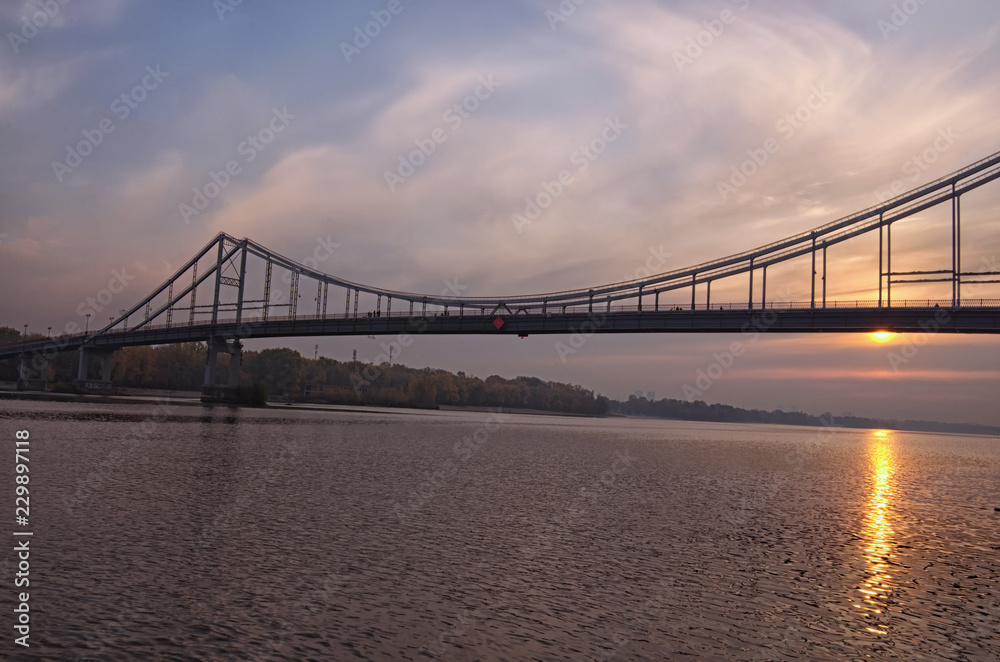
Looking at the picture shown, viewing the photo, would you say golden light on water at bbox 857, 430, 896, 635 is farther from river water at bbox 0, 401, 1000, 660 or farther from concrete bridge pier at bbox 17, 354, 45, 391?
concrete bridge pier at bbox 17, 354, 45, 391

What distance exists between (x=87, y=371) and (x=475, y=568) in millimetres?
123880

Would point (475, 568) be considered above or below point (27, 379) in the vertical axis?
below

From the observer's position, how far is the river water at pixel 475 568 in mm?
10250

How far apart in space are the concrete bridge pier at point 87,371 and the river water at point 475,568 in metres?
97.9

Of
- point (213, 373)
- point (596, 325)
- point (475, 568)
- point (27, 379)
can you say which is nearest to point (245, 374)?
point (27, 379)

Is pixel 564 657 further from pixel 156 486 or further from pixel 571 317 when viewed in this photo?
pixel 571 317

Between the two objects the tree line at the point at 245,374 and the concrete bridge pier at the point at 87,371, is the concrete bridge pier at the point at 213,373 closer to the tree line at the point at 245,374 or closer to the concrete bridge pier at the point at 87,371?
the concrete bridge pier at the point at 87,371

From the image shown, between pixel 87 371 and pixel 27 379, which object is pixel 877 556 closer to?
pixel 87 371

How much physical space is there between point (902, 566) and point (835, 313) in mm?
50745

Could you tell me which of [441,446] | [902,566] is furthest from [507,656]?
[441,446]

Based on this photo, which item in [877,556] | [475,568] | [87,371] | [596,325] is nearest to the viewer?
[475,568]

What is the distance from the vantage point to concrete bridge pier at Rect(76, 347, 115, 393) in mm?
115375

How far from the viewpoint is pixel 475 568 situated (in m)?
14.3

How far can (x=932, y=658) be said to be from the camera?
410 inches
